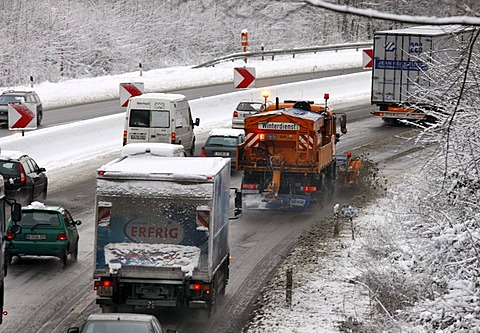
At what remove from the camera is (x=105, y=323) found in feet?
38.6

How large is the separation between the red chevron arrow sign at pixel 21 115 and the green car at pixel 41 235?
875cm

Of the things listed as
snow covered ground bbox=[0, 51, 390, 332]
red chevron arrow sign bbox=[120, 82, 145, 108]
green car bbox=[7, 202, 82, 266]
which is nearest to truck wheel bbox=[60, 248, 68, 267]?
green car bbox=[7, 202, 82, 266]

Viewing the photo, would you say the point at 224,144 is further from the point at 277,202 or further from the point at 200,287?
the point at 200,287

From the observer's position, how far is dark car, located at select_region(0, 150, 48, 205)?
25.7 meters

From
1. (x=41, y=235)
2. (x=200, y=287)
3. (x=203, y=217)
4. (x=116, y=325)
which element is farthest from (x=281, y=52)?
(x=116, y=325)

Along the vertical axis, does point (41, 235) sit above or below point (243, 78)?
below

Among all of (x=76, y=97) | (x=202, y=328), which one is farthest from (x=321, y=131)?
(x=76, y=97)

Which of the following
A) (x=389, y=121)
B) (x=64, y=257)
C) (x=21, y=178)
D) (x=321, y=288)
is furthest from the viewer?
(x=389, y=121)

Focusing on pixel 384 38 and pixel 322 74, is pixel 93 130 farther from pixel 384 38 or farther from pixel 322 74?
pixel 322 74

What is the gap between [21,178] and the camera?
25.7 m

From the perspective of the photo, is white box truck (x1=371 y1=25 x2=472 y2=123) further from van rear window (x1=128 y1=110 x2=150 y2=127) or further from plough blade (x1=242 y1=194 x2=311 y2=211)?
plough blade (x1=242 y1=194 x2=311 y2=211)

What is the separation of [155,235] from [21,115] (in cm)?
1448

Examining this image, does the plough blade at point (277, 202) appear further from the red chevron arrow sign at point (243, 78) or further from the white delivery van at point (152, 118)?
the red chevron arrow sign at point (243, 78)

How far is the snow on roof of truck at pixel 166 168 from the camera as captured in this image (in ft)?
49.3
